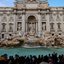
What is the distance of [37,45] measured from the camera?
46500 mm

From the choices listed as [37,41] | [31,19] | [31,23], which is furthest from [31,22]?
[37,41]

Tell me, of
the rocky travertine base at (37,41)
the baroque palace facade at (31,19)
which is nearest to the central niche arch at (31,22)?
the baroque palace facade at (31,19)

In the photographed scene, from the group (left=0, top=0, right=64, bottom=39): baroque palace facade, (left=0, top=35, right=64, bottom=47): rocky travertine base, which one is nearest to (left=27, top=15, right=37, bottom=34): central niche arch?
(left=0, top=0, right=64, bottom=39): baroque palace facade

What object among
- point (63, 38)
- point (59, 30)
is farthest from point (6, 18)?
point (63, 38)

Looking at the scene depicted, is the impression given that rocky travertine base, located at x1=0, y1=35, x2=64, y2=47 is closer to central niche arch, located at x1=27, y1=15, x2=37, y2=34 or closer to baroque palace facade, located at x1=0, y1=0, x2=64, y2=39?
baroque palace facade, located at x1=0, y1=0, x2=64, y2=39

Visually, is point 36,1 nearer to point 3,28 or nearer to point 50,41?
point 3,28

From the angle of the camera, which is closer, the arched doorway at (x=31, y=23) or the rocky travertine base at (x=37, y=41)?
the rocky travertine base at (x=37, y=41)

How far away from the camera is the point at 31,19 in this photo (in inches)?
2344

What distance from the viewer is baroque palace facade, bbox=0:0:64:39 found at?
58.5 meters

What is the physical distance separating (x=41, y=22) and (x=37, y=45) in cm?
1364

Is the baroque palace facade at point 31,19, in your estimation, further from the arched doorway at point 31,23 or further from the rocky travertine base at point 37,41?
the rocky travertine base at point 37,41

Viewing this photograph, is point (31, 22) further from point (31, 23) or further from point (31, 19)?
point (31, 19)

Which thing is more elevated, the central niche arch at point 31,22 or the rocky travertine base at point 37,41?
the central niche arch at point 31,22

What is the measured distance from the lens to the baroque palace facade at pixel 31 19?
192ft
